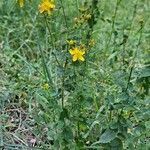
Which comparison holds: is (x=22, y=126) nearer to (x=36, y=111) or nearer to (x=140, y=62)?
(x=36, y=111)

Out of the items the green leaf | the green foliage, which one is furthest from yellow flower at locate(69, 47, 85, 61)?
the green leaf

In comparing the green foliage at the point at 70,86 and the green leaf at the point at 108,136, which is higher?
the green foliage at the point at 70,86

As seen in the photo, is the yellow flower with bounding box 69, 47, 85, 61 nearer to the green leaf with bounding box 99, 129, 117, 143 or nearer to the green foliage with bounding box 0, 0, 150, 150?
the green foliage with bounding box 0, 0, 150, 150

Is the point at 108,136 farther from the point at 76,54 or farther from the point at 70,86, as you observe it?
the point at 70,86

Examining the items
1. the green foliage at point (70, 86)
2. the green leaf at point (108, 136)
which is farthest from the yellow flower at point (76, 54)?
the green leaf at point (108, 136)

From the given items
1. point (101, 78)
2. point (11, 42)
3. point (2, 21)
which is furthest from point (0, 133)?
point (2, 21)

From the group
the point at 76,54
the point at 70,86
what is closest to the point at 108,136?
the point at 76,54

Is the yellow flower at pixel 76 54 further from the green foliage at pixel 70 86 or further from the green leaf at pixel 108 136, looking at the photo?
the green leaf at pixel 108 136
